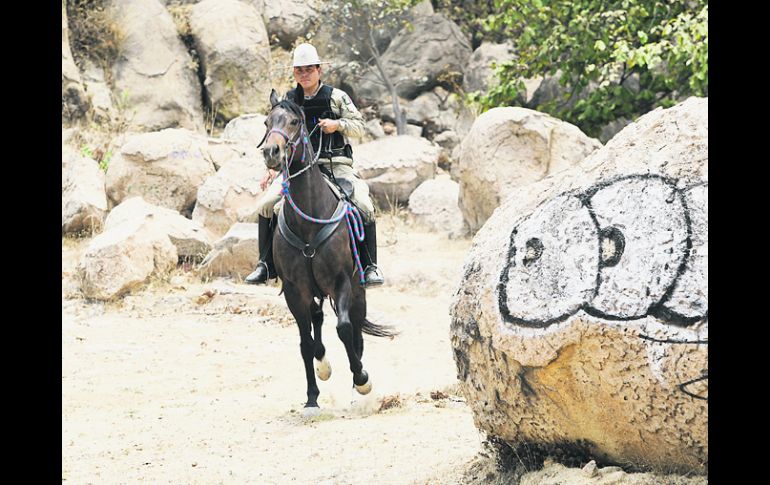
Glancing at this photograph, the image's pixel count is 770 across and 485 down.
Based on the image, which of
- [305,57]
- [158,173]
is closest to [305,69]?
[305,57]

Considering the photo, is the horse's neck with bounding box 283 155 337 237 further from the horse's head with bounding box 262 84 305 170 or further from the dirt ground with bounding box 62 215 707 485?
the dirt ground with bounding box 62 215 707 485

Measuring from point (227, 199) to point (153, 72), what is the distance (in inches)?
220

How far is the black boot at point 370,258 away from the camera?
7.35 m

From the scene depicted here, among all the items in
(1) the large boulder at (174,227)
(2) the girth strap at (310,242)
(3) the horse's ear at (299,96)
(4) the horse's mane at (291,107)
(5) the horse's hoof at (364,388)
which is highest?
(3) the horse's ear at (299,96)

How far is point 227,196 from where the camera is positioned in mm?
13828

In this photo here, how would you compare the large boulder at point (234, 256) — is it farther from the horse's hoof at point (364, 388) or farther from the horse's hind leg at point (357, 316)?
the horse's hoof at point (364, 388)

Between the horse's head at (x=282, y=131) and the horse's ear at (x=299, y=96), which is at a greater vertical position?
the horse's ear at (x=299, y=96)

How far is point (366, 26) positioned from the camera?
18.6 m

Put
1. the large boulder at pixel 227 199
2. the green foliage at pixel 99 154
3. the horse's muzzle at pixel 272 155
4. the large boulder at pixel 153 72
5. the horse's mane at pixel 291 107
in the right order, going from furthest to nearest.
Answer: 1. the large boulder at pixel 153 72
2. the green foliage at pixel 99 154
3. the large boulder at pixel 227 199
4. the horse's mane at pixel 291 107
5. the horse's muzzle at pixel 272 155

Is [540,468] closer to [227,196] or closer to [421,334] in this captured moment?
[421,334]

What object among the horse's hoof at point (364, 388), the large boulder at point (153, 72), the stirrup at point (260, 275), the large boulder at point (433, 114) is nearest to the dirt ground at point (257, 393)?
the horse's hoof at point (364, 388)

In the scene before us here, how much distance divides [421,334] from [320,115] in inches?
159

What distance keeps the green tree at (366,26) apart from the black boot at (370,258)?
10843 mm

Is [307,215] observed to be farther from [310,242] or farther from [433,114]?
[433,114]
